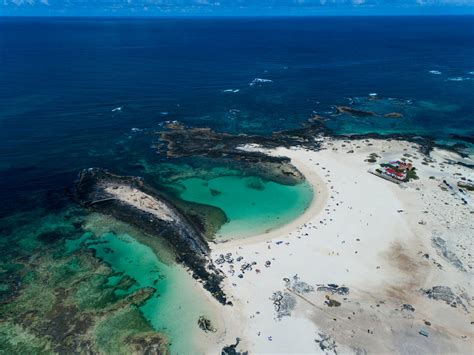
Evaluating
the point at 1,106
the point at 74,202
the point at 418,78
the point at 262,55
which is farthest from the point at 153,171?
the point at 262,55

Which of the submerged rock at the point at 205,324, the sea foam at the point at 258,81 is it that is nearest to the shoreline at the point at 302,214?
the submerged rock at the point at 205,324

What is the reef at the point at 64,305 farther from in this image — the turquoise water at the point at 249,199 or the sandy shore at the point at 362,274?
the turquoise water at the point at 249,199

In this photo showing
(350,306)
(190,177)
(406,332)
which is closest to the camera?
(406,332)

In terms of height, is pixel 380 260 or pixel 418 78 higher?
pixel 380 260

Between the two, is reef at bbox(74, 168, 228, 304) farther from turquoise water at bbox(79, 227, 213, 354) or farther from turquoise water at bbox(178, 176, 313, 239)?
turquoise water at bbox(178, 176, 313, 239)

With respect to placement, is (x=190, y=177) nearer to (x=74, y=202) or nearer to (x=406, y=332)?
(x=74, y=202)

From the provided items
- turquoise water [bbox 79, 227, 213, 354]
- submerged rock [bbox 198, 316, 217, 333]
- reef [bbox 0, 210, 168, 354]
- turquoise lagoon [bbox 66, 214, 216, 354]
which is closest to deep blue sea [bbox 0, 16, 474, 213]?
reef [bbox 0, 210, 168, 354]

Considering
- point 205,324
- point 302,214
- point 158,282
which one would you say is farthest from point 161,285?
point 302,214
